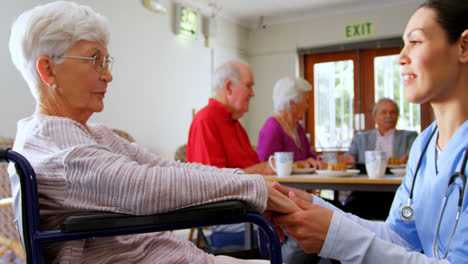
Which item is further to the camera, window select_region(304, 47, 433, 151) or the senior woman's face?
window select_region(304, 47, 433, 151)

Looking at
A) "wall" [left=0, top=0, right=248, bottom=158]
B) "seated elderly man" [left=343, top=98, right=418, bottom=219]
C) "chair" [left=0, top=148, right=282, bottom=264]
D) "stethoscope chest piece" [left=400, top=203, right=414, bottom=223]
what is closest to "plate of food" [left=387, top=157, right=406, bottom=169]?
"seated elderly man" [left=343, top=98, right=418, bottom=219]

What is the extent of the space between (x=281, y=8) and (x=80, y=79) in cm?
548

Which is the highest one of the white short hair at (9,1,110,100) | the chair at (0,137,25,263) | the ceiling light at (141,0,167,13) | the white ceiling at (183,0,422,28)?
the white ceiling at (183,0,422,28)

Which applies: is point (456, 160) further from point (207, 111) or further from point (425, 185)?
point (207, 111)

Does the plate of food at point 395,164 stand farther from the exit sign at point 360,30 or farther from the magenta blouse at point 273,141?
the exit sign at point 360,30

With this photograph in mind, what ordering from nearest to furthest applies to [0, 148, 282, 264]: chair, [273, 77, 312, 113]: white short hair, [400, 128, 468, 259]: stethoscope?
[0, 148, 282, 264]: chair, [400, 128, 468, 259]: stethoscope, [273, 77, 312, 113]: white short hair

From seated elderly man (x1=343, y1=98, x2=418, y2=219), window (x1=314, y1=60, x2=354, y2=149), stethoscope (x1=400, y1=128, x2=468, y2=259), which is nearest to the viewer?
stethoscope (x1=400, y1=128, x2=468, y2=259)

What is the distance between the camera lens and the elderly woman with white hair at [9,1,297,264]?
794mm

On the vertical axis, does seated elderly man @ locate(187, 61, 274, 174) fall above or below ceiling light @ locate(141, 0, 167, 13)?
below

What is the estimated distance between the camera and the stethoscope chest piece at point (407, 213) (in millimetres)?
1046

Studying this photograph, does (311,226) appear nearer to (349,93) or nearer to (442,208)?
(442,208)

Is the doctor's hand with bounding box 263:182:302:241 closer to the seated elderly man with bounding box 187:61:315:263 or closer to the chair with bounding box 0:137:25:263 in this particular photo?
the chair with bounding box 0:137:25:263

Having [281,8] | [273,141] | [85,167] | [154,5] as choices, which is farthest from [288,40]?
[85,167]

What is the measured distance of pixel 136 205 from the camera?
781 mm
